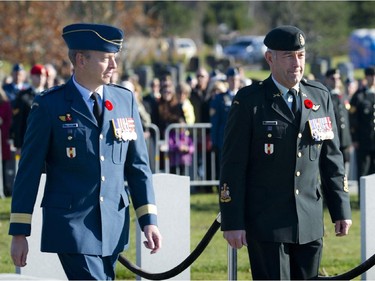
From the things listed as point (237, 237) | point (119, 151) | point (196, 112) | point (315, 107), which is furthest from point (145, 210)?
point (196, 112)

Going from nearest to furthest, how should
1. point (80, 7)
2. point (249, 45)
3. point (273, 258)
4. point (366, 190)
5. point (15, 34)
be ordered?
point (273, 258) < point (366, 190) < point (80, 7) < point (15, 34) < point (249, 45)

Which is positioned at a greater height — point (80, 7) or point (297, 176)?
point (80, 7)

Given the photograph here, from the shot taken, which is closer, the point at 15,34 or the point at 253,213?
the point at 253,213

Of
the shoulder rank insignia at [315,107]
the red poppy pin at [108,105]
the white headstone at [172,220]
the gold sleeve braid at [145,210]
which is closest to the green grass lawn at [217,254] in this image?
the white headstone at [172,220]

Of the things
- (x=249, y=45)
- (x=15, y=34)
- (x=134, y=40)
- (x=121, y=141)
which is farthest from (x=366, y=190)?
(x=249, y=45)

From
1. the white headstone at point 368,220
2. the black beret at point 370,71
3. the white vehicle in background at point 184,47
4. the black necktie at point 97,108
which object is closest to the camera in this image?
the black necktie at point 97,108

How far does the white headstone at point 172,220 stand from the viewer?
27.3 ft

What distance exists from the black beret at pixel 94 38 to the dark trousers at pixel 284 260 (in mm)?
1408

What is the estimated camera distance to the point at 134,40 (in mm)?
42531

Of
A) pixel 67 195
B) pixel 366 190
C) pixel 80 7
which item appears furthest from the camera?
pixel 80 7

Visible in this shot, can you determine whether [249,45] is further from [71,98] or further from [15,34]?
[71,98]

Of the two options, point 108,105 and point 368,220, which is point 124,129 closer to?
point 108,105

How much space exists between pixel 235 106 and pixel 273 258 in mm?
890

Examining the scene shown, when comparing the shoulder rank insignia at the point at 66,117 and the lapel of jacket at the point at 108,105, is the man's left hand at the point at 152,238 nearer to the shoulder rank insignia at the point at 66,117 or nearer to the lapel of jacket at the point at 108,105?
the lapel of jacket at the point at 108,105
